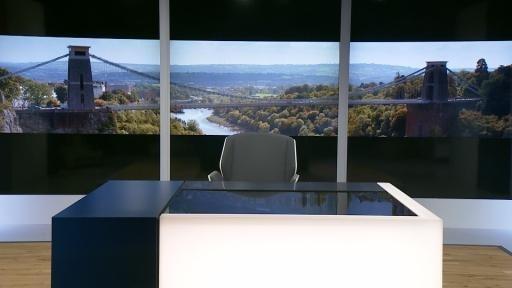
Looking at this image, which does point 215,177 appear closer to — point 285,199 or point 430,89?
point 285,199

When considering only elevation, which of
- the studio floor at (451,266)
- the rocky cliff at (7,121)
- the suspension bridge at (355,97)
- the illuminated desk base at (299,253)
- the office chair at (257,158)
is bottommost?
the studio floor at (451,266)

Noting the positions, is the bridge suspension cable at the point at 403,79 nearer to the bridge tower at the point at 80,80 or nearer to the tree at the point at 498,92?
the tree at the point at 498,92

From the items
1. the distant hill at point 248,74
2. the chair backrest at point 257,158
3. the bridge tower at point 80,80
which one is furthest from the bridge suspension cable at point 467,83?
the bridge tower at point 80,80

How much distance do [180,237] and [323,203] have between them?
72cm

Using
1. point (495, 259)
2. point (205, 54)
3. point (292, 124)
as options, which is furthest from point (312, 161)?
point (495, 259)

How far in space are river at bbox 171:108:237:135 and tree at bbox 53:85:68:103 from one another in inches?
43.4

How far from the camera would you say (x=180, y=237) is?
6.20 ft

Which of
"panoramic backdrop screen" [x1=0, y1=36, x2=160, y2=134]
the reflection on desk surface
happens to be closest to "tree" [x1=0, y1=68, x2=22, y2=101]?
"panoramic backdrop screen" [x1=0, y1=36, x2=160, y2=134]

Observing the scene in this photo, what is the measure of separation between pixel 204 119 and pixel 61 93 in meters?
1.48

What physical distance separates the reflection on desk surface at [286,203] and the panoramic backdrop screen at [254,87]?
2.58 m

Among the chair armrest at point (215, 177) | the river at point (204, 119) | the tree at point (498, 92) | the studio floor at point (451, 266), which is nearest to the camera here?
the chair armrest at point (215, 177)

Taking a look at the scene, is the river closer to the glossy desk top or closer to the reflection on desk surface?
the glossy desk top

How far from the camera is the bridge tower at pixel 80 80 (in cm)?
504

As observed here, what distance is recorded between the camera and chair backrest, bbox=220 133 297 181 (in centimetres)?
364
